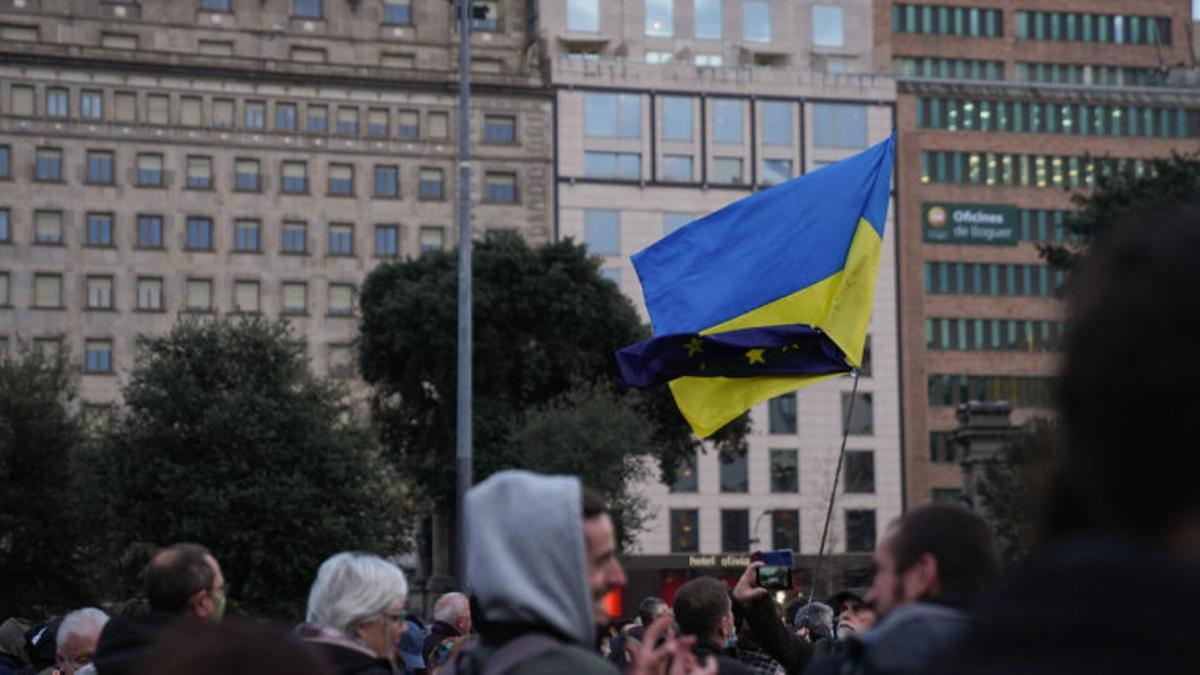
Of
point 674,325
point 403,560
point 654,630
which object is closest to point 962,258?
point 403,560

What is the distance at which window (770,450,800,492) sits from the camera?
281 ft

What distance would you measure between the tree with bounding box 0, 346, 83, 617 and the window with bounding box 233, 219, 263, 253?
976 inches

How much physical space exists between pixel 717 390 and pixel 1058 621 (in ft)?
45.3

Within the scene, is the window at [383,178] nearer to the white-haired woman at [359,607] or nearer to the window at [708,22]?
the window at [708,22]

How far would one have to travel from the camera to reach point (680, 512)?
3324 inches

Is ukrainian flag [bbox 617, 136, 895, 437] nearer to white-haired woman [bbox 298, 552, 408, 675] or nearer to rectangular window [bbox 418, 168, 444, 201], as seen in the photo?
white-haired woman [bbox 298, 552, 408, 675]

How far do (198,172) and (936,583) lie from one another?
255 ft

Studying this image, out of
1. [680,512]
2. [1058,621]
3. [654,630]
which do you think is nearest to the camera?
[1058,621]

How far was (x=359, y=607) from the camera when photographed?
6.32 meters

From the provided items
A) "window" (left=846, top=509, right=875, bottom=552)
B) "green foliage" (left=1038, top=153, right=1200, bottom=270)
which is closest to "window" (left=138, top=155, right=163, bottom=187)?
"window" (left=846, top=509, right=875, bottom=552)

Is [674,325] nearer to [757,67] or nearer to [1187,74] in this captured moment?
[757,67]

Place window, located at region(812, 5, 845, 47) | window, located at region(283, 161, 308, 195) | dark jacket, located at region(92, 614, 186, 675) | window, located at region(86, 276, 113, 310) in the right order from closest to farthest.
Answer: dark jacket, located at region(92, 614, 186, 675)
window, located at region(86, 276, 113, 310)
window, located at region(283, 161, 308, 195)
window, located at region(812, 5, 845, 47)

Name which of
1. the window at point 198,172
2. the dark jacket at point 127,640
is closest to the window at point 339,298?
the window at point 198,172

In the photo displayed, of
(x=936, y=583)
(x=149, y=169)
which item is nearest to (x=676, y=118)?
(x=149, y=169)
